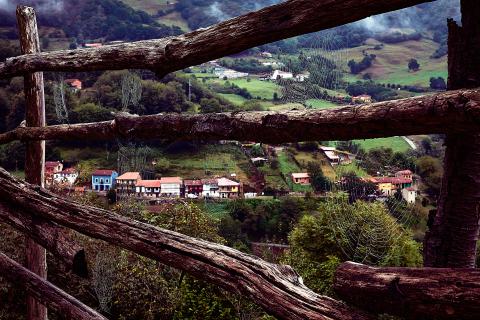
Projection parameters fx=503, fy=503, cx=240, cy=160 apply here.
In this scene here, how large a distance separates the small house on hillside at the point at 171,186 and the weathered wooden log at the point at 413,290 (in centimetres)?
4206

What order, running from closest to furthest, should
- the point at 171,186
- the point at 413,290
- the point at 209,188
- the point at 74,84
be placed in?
the point at 413,290
the point at 171,186
the point at 209,188
the point at 74,84

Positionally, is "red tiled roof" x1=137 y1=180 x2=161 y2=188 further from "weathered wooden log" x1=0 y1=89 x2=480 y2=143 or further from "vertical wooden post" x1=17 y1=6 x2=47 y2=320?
"weathered wooden log" x1=0 y1=89 x2=480 y2=143

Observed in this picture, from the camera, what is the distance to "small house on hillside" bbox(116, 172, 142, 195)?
43231 millimetres

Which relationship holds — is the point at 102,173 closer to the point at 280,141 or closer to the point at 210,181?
the point at 210,181

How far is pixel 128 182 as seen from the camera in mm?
44031

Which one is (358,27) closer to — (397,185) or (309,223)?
(397,185)

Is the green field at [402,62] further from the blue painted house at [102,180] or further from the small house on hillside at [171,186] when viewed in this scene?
the blue painted house at [102,180]

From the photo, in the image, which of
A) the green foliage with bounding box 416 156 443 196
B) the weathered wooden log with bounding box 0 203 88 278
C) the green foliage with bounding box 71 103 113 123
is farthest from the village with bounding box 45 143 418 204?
the weathered wooden log with bounding box 0 203 88 278

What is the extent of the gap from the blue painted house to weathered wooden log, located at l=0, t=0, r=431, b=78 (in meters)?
43.4

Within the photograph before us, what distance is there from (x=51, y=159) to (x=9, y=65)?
4683 centimetres

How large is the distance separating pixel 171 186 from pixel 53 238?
42.2m

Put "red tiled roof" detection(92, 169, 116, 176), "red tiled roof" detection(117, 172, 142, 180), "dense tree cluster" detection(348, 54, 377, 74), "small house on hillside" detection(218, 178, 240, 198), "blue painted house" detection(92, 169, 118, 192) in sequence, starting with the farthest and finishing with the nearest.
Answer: "dense tree cluster" detection(348, 54, 377, 74) → "small house on hillside" detection(218, 178, 240, 198) → "blue painted house" detection(92, 169, 118, 192) → "red tiled roof" detection(92, 169, 116, 176) → "red tiled roof" detection(117, 172, 142, 180)

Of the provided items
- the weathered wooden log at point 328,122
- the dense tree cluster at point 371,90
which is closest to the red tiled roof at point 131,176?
the dense tree cluster at point 371,90

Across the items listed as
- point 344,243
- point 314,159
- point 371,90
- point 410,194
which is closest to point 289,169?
point 314,159
